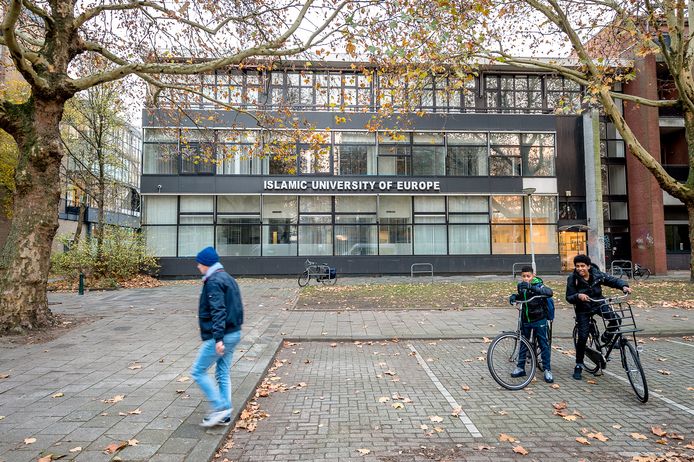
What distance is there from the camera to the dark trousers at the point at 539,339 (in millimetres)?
5617

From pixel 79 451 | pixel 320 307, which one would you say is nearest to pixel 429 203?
pixel 320 307

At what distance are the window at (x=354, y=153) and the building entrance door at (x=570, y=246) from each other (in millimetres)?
12261

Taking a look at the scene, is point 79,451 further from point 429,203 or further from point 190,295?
point 429,203

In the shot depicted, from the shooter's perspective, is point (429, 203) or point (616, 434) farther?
point (429, 203)

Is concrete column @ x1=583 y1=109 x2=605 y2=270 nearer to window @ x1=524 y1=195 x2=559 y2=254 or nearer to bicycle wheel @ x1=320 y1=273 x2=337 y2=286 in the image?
window @ x1=524 y1=195 x2=559 y2=254

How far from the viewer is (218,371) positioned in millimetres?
4387

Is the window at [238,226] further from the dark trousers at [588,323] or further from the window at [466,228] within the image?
the dark trousers at [588,323]

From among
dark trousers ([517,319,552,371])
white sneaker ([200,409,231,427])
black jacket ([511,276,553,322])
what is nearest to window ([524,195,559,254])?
dark trousers ([517,319,552,371])

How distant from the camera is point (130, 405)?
464 centimetres

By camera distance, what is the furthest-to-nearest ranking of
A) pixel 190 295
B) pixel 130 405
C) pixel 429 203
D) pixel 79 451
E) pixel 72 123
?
pixel 429 203 < pixel 72 123 < pixel 190 295 < pixel 130 405 < pixel 79 451

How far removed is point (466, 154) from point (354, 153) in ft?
21.6

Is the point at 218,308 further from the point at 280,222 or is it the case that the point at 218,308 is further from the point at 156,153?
the point at 156,153

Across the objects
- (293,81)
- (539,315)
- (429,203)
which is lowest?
(539,315)

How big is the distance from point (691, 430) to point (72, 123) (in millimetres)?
27344
